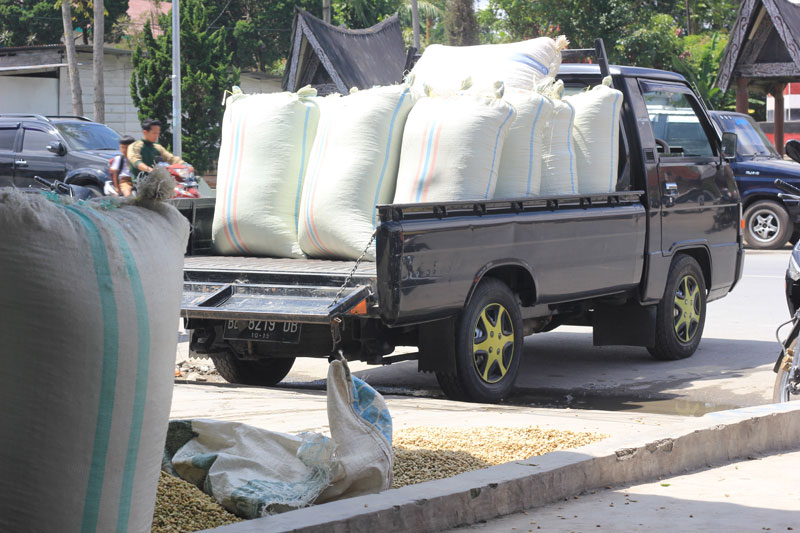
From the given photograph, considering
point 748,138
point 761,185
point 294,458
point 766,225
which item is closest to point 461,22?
point 748,138

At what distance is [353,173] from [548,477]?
119 inches

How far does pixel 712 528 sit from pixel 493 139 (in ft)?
10.9

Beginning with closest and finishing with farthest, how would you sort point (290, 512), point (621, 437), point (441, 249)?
point (290, 512) → point (621, 437) → point (441, 249)

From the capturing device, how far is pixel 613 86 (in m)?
8.55

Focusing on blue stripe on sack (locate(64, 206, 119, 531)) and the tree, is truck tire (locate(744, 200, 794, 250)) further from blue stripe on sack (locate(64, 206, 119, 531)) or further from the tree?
the tree

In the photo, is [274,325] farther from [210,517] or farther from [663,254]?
[663,254]

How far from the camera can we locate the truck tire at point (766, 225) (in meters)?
18.2

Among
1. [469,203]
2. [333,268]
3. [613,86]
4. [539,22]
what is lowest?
[333,268]

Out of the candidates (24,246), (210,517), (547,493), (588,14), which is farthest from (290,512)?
(588,14)

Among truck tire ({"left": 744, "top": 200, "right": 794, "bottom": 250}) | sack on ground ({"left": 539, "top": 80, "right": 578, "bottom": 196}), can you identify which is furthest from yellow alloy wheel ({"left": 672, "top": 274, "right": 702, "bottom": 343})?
truck tire ({"left": 744, "top": 200, "right": 794, "bottom": 250})

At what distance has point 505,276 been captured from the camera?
23.8ft

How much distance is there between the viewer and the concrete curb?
3.91m

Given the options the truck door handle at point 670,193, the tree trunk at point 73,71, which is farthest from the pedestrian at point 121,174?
the tree trunk at point 73,71

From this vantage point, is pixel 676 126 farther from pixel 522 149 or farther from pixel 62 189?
pixel 62 189
